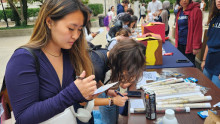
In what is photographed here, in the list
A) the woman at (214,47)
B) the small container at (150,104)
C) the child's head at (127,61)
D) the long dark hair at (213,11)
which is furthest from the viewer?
the long dark hair at (213,11)

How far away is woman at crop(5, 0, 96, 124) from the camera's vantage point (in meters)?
0.81

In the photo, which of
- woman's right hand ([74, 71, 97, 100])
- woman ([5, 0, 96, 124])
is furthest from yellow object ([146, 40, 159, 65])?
woman's right hand ([74, 71, 97, 100])

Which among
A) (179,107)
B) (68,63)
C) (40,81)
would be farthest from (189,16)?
(40,81)

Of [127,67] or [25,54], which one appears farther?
[127,67]

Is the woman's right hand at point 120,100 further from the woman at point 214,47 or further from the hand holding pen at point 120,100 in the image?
the woman at point 214,47

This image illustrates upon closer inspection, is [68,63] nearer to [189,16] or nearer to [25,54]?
[25,54]

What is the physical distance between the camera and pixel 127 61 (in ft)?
4.43

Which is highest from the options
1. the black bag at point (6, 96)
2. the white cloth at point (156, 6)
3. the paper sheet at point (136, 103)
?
the white cloth at point (156, 6)

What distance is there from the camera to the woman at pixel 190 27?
9.18ft

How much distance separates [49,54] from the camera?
3.29 ft

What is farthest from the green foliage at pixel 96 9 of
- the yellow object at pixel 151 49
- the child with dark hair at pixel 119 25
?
the yellow object at pixel 151 49

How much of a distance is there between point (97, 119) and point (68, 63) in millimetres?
1425

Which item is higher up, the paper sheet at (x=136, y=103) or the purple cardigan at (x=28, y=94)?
the purple cardigan at (x=28, y=94)

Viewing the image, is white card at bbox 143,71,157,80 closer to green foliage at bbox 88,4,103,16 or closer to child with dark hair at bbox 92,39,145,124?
child with dark hair at bbox 92,39,145,124
